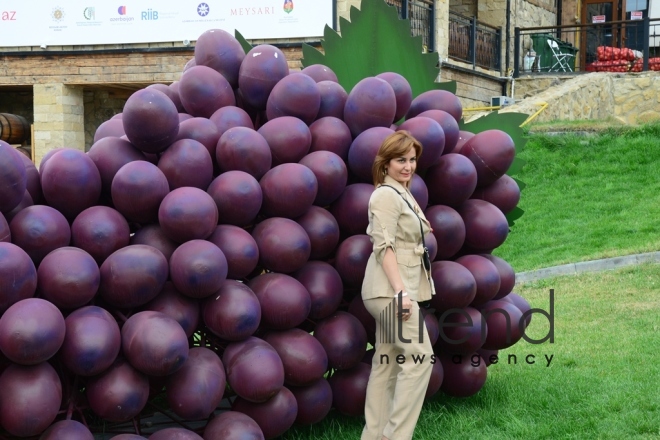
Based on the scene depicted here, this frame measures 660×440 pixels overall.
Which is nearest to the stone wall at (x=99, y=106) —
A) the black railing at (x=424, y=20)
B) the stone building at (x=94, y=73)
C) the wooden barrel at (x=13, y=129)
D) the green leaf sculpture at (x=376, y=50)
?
the stone building at (x=94, y=73)

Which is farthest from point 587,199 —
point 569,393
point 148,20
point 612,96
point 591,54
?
point 591,54

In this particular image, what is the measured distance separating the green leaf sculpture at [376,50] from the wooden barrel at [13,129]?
12.9 metres

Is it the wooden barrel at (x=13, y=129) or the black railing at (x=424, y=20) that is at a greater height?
the black railing at (x=424, y=20)

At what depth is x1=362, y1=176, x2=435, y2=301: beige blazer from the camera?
346cm

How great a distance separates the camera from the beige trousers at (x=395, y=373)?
3520mm

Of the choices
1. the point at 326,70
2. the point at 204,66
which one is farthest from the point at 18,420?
the point at 326,70

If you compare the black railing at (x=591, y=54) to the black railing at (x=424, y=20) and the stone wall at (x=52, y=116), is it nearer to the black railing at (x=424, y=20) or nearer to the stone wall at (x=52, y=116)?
the black railing at (x=424, y=20)

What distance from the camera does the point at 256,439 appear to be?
10.6ft

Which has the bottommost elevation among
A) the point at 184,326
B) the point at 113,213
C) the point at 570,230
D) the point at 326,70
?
the point at 570,230

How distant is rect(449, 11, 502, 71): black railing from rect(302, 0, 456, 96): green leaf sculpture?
13121 mm

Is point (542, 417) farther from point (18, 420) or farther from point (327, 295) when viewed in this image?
point (18, 420)

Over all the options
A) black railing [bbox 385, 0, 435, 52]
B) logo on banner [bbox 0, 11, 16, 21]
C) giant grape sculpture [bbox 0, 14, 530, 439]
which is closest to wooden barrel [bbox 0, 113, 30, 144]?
logo on banner [bbox 0, 11, 16, 21]

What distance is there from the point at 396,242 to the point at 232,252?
69 centimetres

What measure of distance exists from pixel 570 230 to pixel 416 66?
21.1 ft
